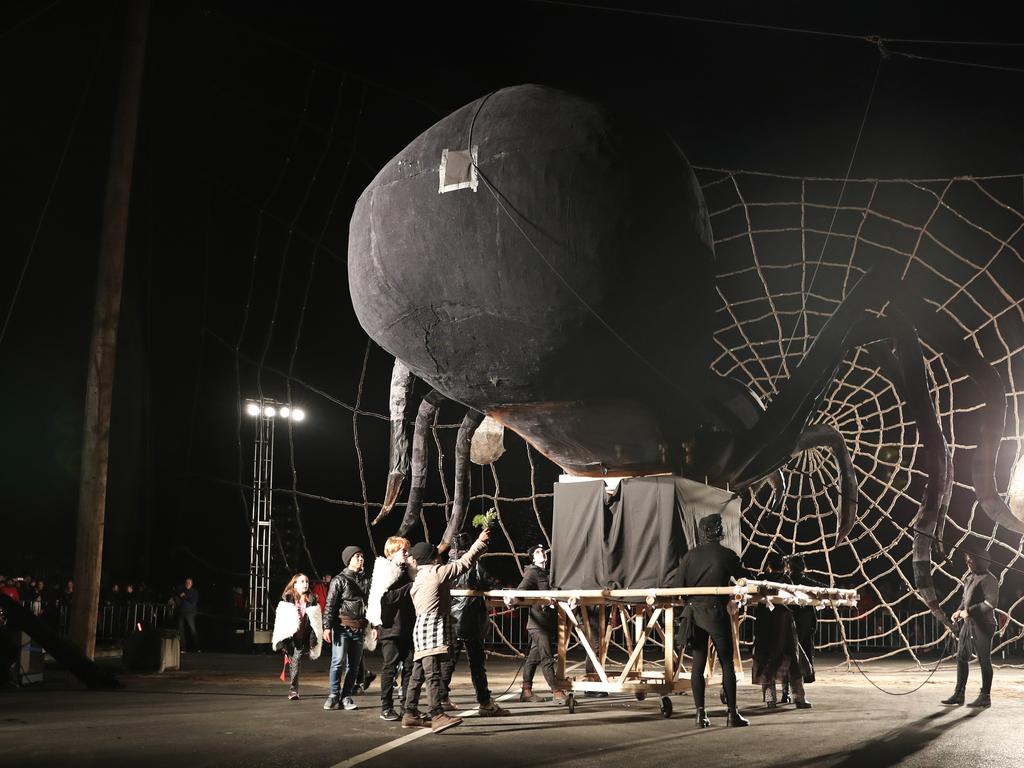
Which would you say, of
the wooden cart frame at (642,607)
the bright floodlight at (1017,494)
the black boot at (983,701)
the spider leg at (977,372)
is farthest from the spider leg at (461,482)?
the black boot at (983,701)

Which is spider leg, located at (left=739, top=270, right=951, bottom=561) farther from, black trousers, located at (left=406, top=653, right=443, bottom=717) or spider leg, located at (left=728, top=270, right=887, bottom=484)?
black trousers, located at (left=406, top=653, right=443, bottom=717)

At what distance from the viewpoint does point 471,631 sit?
401 inches

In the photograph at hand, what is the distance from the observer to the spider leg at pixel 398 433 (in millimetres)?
11445

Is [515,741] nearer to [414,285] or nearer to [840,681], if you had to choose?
[414,285]

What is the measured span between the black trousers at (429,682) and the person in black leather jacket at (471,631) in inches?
13.5

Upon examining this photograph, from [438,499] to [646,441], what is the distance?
2357 cm

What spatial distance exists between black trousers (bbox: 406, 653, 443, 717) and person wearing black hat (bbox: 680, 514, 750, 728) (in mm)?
2158

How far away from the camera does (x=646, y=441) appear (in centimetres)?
961

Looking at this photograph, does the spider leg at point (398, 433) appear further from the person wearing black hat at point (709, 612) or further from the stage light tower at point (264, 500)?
the person wearing black hat at point (709, 612)

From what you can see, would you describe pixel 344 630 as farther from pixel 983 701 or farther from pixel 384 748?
pixel 983 701

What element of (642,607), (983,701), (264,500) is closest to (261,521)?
(264,500)

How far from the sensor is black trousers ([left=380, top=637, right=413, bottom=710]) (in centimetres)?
935

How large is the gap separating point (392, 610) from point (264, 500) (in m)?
12.1

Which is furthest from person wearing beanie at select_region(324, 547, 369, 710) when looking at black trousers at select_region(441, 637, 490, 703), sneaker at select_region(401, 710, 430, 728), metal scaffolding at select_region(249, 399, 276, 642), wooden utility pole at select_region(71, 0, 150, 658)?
wooden utility pole at select_region(71, 0, 150, 658)
